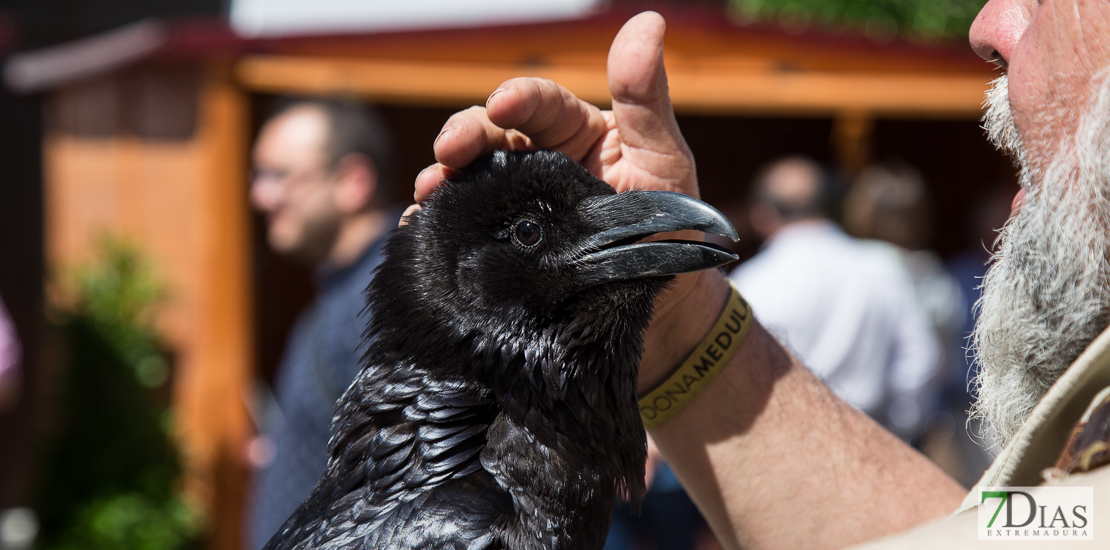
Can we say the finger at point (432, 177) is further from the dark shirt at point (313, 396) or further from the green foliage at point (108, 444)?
the green foliage at point (108, 444)

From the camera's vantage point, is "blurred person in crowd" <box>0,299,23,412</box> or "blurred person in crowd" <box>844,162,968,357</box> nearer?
"blurred person in crowd" <box>0,299,23,412</box>

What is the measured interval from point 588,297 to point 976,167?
1003cm

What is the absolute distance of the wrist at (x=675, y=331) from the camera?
1.94 m

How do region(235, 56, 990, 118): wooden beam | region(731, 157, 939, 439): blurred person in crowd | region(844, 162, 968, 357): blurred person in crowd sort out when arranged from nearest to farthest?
1. region(731, 157, 939, 439): blurred person in crowd
2. region(235, 56, 990, 118): wooden beam
3. region(844, 162, 968, 357): blurred person in crowd

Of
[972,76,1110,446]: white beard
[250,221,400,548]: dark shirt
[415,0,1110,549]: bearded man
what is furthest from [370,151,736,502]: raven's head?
[250,221,400,548]: dark shirt

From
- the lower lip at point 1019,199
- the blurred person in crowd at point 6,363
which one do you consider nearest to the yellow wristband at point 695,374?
Result: the lower lip at point 1019,199

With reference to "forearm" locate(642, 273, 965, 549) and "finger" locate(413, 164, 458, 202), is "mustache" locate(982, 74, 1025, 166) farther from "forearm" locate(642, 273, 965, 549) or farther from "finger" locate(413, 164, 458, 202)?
"finger" locate(413, 164, 458, 202)

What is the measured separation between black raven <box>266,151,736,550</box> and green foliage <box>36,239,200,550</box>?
4406mm

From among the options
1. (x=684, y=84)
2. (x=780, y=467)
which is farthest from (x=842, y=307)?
(x=780, y=467)

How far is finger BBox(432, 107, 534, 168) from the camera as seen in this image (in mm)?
1693

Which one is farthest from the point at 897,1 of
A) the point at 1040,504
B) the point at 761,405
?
the point at 1040,504

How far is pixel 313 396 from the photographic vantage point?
3234 mm

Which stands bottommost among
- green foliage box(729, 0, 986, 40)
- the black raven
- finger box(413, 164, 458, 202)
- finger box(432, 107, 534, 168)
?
green foliage box(729, 0, 986, 40)

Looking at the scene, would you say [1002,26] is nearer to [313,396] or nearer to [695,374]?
[695,374]
